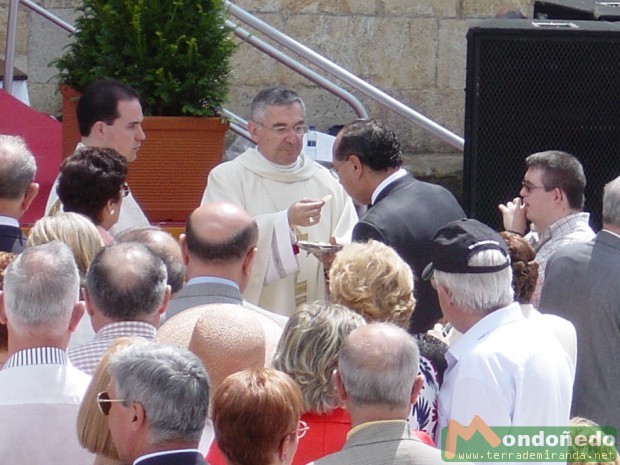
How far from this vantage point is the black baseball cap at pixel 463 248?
156 inches

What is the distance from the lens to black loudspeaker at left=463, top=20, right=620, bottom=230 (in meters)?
6.59

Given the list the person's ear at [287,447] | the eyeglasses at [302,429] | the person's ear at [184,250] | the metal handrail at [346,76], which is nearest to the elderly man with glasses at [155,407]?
the person's ear at [287,447]

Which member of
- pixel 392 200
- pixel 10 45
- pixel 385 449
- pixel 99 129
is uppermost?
pixel 10 45

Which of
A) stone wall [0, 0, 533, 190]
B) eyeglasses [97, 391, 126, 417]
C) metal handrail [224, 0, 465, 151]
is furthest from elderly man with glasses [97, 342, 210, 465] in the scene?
stone wall [0, 0, 533, 190]

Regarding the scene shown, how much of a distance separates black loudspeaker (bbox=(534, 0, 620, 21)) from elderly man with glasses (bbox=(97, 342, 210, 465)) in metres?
5.24

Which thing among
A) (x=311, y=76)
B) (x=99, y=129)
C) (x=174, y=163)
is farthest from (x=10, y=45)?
(x=99, y=129)

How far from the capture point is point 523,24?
668cm

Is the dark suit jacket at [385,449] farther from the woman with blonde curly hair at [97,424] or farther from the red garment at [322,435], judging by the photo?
the woman with blonde curly hair at [97,424]

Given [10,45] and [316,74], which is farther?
[10,45]

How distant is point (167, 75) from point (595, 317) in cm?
286

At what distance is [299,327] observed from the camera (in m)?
3.66

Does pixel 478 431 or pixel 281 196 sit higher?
pixel 281 196

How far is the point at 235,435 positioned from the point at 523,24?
4080 millimetres

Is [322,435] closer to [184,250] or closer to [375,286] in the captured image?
[375,286]
